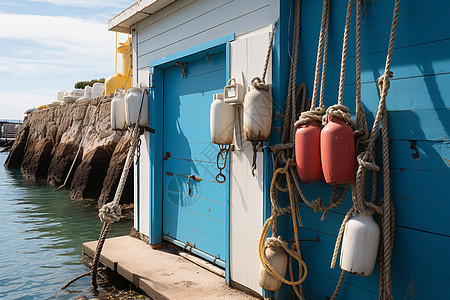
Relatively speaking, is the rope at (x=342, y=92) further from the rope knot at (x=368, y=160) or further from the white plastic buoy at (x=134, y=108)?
the white plastic buoy at (x=134, y=108)

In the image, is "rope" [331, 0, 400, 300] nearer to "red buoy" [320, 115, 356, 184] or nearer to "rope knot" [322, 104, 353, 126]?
"red buoy" [320, 115, 356, 184]

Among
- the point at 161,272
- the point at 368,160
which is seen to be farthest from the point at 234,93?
the point at 161,272

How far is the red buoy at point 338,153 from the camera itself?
2359 mm

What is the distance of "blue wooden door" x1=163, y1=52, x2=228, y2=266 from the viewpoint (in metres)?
4.07

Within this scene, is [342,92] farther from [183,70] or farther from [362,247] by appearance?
[183,70]

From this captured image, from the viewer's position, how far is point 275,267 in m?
2.90

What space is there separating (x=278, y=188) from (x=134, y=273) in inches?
76.7

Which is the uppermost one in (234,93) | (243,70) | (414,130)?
(243,70)

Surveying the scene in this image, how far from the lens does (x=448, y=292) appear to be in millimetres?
2201

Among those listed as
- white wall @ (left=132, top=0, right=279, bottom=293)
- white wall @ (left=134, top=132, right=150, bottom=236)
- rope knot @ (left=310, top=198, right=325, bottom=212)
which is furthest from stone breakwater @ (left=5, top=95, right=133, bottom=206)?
rope knot @ (left=310, top=198, right=325, bottom=212)

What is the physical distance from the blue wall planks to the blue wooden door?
1579mm

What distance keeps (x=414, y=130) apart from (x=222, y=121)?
1617mm

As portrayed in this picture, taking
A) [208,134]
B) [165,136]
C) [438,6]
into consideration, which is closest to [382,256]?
[438,6]

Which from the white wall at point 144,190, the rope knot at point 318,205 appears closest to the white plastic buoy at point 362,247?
the rope knot at point 318,205
